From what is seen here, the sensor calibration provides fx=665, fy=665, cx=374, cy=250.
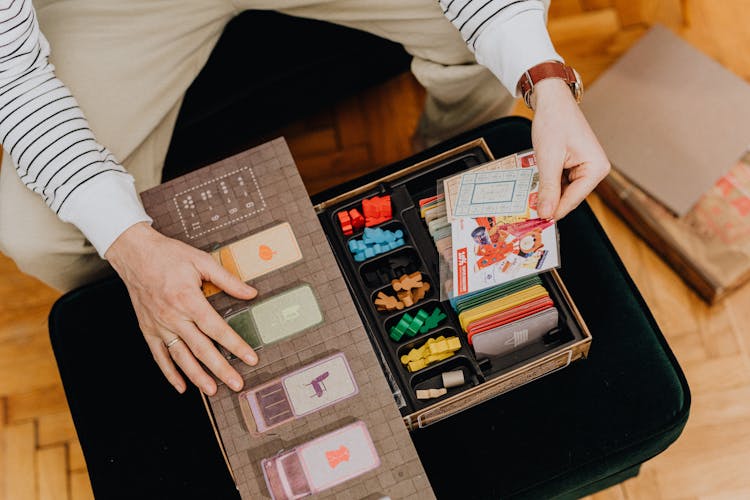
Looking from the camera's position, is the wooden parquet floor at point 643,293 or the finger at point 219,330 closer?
the finger at point 219,330

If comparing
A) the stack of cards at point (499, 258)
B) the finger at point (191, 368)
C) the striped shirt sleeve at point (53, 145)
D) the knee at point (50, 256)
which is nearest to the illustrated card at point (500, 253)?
the stack of cards at point (499, 258)

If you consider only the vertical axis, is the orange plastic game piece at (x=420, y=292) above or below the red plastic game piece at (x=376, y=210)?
below

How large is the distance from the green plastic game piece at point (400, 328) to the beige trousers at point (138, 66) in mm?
480

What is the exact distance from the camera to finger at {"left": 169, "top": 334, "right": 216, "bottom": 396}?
34.4 inches

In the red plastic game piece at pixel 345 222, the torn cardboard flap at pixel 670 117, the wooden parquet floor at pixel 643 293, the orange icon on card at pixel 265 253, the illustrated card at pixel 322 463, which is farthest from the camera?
the torn cardboard flap at pixel 670 117

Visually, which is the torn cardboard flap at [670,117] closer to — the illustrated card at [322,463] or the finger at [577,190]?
the finger at [577,190]

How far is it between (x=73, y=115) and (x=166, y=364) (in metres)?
0.41

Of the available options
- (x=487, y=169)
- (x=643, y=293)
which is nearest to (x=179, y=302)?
(x=487, y=169)

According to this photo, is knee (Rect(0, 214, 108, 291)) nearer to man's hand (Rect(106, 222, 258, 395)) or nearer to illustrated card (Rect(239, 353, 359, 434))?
man's hand (Rect(106, 222, 258, 395))

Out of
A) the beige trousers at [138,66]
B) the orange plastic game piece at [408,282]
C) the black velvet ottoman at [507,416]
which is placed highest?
the beige trousers at [138,66]

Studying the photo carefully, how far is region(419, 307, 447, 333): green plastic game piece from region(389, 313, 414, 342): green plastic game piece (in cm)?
2

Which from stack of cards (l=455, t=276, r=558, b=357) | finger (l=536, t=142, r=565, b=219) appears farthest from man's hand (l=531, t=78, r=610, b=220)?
stack of cards (l=455, t=276, r=558, b=357)

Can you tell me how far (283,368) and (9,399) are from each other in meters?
0.98

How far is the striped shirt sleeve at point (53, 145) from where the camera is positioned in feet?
3.18
